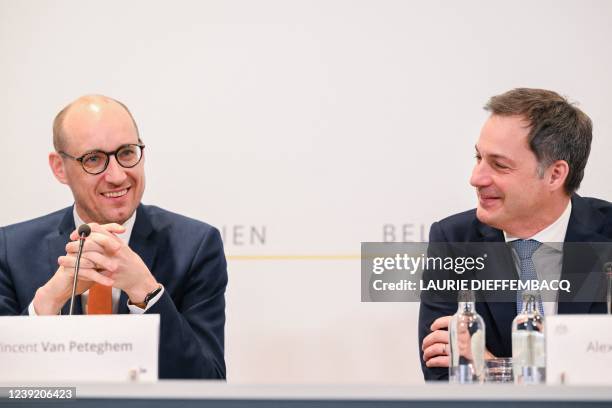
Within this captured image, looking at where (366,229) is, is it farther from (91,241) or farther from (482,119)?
(91,241)

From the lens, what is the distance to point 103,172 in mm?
3004

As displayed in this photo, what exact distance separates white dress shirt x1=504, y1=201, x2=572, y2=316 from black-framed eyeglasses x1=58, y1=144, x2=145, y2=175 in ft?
4.29

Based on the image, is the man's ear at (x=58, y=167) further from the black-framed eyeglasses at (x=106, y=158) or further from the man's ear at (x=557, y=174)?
the man's ear at (x=557, y=174)

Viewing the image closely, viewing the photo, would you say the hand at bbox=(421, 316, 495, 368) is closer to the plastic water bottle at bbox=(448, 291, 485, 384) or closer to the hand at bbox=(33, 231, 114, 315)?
the plastic water bottle at bbox=(448, 291, 485, 384)

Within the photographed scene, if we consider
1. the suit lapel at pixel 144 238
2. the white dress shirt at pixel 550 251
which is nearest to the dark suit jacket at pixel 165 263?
the suit lapel at pixel 144 238

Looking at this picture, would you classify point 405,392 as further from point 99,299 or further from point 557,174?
point 557,174

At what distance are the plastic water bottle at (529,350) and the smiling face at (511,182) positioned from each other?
2.45ft

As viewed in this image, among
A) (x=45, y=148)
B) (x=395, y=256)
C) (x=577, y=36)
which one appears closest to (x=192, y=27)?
(x=45, y=148)

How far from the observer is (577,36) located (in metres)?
3.26

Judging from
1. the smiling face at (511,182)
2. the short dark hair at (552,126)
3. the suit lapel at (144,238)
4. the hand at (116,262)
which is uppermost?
the short dark hair at (552,126)

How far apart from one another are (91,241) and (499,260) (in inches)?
53.8

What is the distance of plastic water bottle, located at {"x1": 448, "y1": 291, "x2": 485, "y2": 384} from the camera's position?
223 centimetres

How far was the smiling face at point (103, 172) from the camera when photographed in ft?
9.82

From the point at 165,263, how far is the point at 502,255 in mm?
1135
